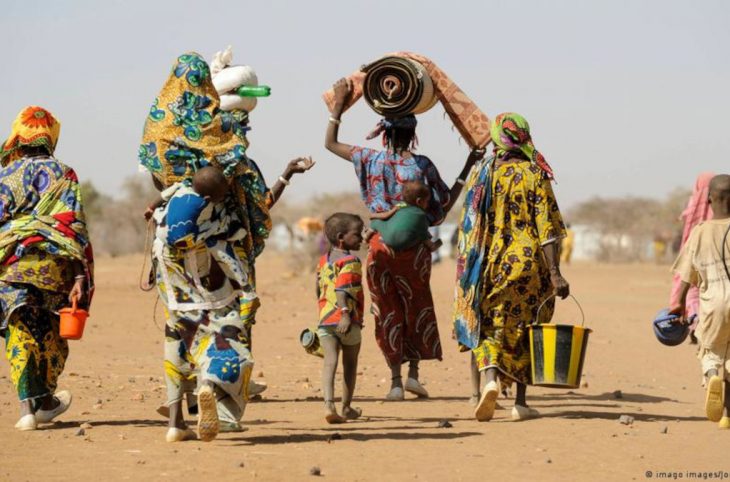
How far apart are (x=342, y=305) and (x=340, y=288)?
0.11 meters

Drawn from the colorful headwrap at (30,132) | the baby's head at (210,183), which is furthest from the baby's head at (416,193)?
the colorful headwrap at (30,132)

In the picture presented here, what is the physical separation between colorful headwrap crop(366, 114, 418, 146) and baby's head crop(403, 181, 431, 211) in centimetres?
45

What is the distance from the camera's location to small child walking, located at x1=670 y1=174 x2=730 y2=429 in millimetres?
8984

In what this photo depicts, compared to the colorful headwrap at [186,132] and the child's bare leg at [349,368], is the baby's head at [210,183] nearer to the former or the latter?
the colorful headwrap at [186,132]

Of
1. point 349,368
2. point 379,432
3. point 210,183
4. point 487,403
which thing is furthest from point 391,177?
point 210,183

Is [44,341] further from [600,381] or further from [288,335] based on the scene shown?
[288,335]

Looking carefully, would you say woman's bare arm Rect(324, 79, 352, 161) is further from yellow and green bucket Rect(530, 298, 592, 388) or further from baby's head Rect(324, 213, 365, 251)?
yellow and green bucket Rect(530, 298, 592, 388)

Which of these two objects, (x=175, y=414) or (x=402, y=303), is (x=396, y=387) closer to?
(x=402, y=303)

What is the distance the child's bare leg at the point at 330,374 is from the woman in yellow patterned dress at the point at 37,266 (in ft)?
5.36

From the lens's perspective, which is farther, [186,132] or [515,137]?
[515,137]

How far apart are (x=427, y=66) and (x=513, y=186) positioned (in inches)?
52.8

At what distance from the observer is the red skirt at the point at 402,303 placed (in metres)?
10.7

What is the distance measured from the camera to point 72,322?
29.4 ft

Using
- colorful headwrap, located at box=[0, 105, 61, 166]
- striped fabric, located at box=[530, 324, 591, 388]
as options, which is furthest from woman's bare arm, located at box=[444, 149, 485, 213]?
colorful headwrap, located at box=[0, 105, 61, 166]
